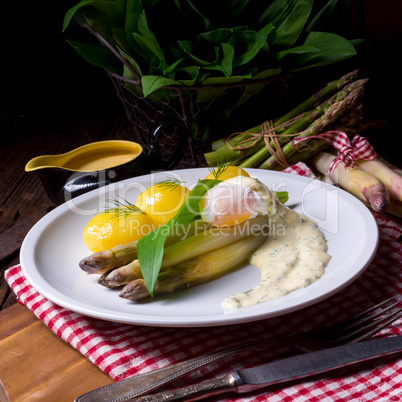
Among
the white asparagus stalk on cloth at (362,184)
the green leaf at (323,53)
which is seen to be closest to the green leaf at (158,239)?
the white asparagus stalk on cloth at (362,184)

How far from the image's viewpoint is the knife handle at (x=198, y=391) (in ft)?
3.34

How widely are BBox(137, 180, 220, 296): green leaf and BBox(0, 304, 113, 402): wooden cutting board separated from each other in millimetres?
228

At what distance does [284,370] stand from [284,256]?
0.36m

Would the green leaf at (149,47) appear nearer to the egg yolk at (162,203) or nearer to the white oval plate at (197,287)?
the white oval plate at (197,287)

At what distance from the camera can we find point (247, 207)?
135 centimetres

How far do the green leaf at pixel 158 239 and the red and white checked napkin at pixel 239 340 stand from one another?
137 mm

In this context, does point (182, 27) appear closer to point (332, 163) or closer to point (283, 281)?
point (332, 163)

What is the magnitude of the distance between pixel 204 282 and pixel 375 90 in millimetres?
1873

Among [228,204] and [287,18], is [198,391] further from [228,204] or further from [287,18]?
[287,18]

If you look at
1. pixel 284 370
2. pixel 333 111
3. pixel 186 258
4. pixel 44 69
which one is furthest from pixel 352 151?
pixel 44 69

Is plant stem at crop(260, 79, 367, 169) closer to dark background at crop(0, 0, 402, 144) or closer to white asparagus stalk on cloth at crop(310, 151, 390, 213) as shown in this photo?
white asparagus stalk on cloth at crop(310, 151, 390, 213)

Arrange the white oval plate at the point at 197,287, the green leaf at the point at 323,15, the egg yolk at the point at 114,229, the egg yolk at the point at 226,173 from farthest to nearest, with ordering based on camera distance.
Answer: the green leaf at the point at 323,15, the egg yolk at the point at 226,173, the egg yolk at the point at 114,229, the white oval plate at the point at 197,287

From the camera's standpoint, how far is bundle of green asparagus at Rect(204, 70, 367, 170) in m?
2.06

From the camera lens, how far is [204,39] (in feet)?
7.03
